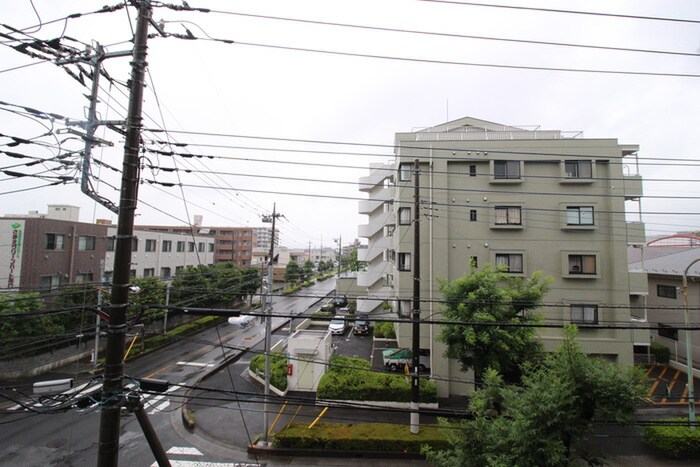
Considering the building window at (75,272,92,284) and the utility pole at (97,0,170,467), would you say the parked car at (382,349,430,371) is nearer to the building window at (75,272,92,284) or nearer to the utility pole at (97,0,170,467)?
the utility pole at (97,0,170,467)

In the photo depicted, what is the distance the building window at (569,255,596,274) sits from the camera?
16422 mm

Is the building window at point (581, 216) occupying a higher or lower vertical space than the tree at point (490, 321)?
higher

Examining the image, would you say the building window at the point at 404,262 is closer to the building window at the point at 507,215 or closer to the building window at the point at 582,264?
the building window at the point at 507,215

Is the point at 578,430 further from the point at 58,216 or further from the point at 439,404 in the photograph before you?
the point at 58,216

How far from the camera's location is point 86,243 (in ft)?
80.7

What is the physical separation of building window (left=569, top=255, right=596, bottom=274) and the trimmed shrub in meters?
10.4

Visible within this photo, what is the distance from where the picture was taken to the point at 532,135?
18156mm

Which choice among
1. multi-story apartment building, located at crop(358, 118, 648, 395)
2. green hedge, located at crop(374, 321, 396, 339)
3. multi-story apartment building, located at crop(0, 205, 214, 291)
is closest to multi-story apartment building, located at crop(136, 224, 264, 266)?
multi-story apartment building, located at crop(0, 205, 214, 291)

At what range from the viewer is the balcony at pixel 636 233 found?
53.5 feet

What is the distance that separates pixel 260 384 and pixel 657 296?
88.7 ft

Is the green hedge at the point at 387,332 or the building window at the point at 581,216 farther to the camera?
the green hedge at the point at 387,332

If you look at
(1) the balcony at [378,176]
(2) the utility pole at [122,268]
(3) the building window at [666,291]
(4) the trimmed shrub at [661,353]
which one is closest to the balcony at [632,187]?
(3) the building window at [666,291]

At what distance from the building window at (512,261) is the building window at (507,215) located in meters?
1.67

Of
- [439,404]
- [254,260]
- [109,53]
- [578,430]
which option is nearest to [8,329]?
[109,53]
